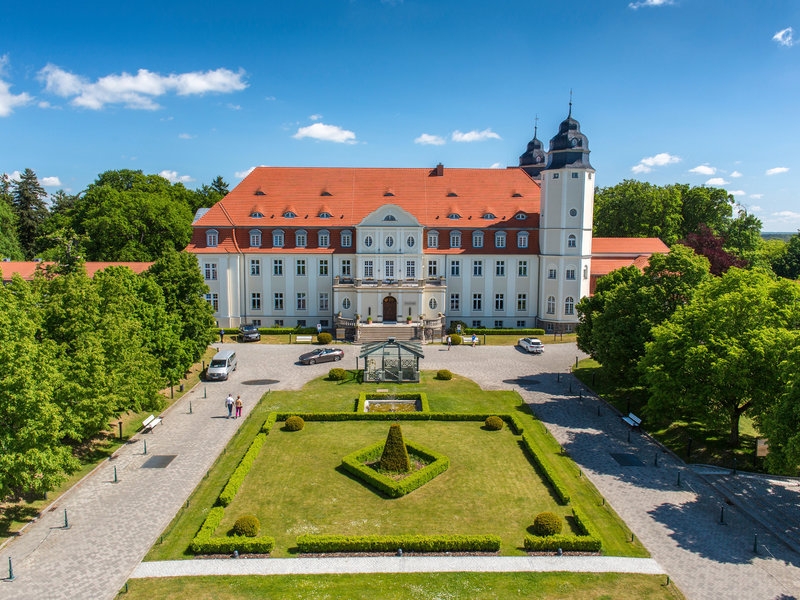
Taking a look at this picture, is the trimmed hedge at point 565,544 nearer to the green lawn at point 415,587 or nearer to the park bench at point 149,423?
the green lawn at point 415,587

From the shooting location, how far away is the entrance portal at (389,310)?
55.4 meters

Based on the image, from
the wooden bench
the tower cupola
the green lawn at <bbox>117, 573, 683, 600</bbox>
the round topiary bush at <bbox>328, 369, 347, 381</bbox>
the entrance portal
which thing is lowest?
the green lawn at <bbox>117, 573, 683, 600</bbox>

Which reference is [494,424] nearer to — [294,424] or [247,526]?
[294,424]

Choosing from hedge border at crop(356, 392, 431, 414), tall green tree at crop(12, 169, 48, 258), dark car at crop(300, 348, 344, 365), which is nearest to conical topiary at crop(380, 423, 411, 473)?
hedge border at crop(356, 392, 431, 414)

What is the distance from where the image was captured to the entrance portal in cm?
5544

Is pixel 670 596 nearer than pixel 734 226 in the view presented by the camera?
Yes

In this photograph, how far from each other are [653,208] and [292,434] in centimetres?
5935

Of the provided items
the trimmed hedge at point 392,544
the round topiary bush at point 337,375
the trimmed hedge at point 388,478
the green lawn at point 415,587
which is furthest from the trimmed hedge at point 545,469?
the round topiary bush at point 337,375

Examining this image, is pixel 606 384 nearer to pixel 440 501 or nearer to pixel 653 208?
pixel 440 501

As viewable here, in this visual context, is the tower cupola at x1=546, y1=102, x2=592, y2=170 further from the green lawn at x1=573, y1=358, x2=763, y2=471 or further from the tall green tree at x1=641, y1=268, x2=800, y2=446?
Answer: the tall green tree at x1=641, y1=268, x2=800, y2=446

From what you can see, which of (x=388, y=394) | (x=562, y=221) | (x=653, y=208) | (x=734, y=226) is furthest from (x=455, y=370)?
(x=734, y=226)

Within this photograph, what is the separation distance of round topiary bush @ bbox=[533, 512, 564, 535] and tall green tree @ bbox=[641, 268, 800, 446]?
32.6ft

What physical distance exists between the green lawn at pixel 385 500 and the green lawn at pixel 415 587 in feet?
5.32

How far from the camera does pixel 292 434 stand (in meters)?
30.7
